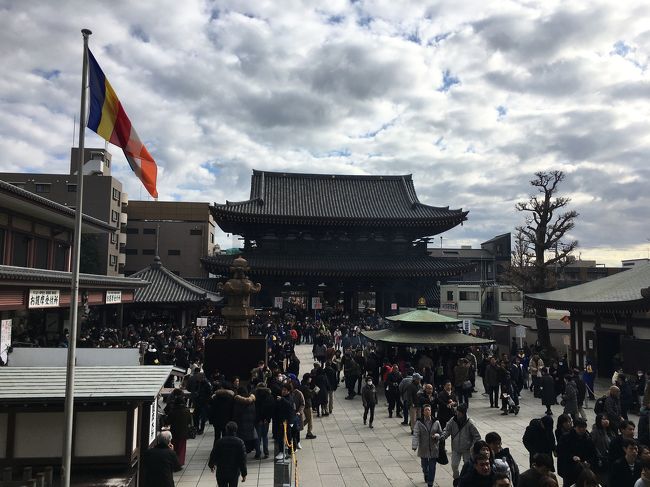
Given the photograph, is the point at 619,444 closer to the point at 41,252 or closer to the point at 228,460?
the point at 228,460

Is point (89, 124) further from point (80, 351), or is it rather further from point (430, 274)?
point (430, 274)

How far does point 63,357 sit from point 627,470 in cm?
1114

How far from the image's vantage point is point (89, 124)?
8.84 metres

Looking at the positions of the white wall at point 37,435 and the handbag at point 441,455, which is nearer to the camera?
the white wall at point 37,435

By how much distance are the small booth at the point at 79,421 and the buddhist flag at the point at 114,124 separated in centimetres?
385

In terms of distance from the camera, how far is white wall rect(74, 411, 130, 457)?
8.20 meters

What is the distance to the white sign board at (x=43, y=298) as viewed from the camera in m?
17.2

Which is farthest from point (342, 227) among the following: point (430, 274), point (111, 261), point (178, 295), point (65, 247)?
point (111, 261)

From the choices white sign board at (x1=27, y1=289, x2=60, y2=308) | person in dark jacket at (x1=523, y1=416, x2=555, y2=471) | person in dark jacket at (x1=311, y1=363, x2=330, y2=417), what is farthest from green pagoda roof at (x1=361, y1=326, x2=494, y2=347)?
white sign board at (x1=27, y1=289, x2=60, y2=308)

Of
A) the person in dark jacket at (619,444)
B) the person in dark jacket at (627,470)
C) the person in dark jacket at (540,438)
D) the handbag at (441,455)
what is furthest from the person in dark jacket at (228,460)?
the person in dark jacket at (619,444)

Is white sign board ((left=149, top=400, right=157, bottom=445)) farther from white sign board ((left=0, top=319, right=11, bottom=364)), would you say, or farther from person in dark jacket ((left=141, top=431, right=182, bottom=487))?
white sign board ((left=0, top=319, right=11, bottom=364))

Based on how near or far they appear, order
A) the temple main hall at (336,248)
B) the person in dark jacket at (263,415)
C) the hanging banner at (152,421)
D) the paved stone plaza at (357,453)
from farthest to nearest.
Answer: the temple main hall at (336,248) → the person in dark jacket at (263,415) → the paved stone plaza at (357,453) → the hanging banner at (152,421)

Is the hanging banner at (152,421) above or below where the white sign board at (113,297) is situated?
below

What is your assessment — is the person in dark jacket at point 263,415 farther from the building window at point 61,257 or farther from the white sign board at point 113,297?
the building window at point 61,257
